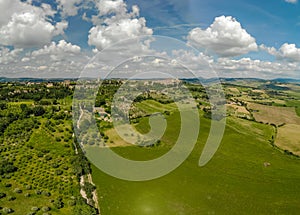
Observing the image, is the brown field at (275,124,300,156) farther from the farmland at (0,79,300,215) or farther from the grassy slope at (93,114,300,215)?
the grassy slope at (93,114,300,215)

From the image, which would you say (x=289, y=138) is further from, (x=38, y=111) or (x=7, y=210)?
(x=38, y=111)

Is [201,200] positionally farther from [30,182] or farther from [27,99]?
[27,99]

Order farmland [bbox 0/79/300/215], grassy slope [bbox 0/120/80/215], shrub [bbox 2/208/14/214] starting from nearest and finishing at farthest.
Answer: shrub [bbox 2/208/14/214] → grassy slope [bbox 0/120/80/215] → farmland [bbox 0/79/300/215]

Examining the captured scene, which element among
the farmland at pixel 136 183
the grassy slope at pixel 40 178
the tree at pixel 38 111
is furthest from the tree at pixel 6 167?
the tree at pixel 38 111

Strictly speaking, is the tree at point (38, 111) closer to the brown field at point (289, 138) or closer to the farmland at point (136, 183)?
the farmland at point (136, 183)

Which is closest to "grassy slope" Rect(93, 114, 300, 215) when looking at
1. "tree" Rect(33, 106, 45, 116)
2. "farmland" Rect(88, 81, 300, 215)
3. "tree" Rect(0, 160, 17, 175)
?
"farmland" Rect(88, 81, 300, 215)

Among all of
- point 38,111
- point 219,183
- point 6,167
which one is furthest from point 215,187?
point 38,111

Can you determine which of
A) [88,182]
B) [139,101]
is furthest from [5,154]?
[139,101]
